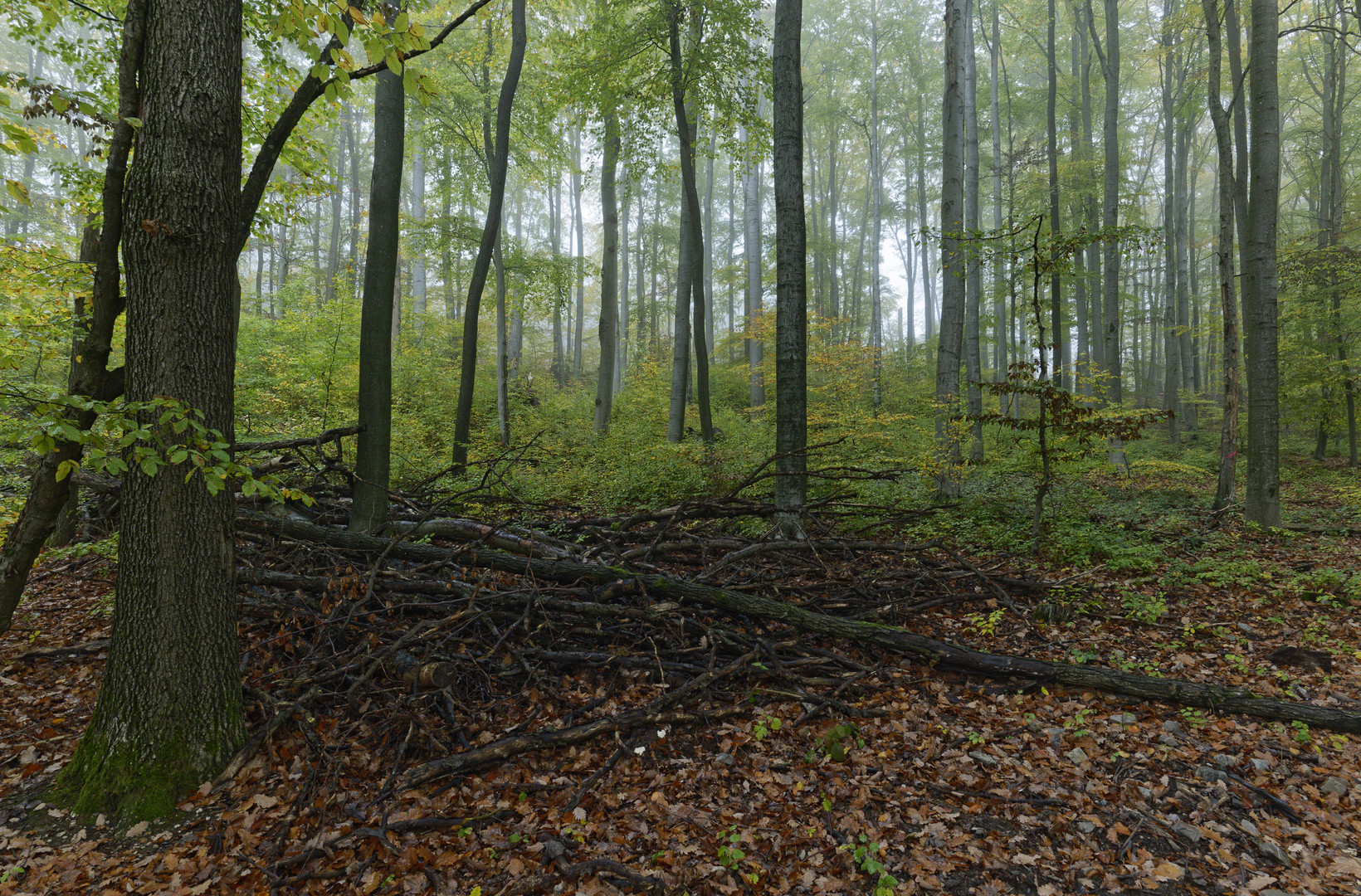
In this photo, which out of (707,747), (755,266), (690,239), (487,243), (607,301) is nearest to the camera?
(707,747)

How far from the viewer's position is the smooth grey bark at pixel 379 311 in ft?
17.8

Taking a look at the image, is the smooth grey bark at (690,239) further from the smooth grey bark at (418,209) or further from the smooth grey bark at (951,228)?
the smooth grey bark at (418,209)

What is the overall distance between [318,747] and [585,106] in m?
11.9

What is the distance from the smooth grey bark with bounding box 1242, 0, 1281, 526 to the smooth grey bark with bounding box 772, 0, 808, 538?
610cm

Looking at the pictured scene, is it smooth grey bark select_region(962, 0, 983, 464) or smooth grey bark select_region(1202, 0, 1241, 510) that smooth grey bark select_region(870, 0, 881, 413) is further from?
smooth grey bark select_region(1202, 0, 1241, 510)

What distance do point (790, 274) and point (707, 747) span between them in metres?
4.92

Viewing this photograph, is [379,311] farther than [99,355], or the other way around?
[379,311]

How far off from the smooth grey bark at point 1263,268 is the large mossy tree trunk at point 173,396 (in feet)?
35.3

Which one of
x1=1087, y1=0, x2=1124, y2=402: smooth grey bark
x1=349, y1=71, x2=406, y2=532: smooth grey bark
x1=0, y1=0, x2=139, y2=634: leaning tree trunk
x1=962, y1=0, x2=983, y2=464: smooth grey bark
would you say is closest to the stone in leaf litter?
x1=0, y1=0, x2=139, y2=634: leaning tree trunk

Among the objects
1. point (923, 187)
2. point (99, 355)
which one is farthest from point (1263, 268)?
point (923, 187)

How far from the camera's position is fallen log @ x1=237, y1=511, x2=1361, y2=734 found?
3.69m

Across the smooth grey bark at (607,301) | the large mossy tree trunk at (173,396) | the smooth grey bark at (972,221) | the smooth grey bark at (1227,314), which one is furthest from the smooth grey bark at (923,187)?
the large mossy tree trunk at (173,396)

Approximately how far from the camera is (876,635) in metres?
4.60

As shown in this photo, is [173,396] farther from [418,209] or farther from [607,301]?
[418,209]
